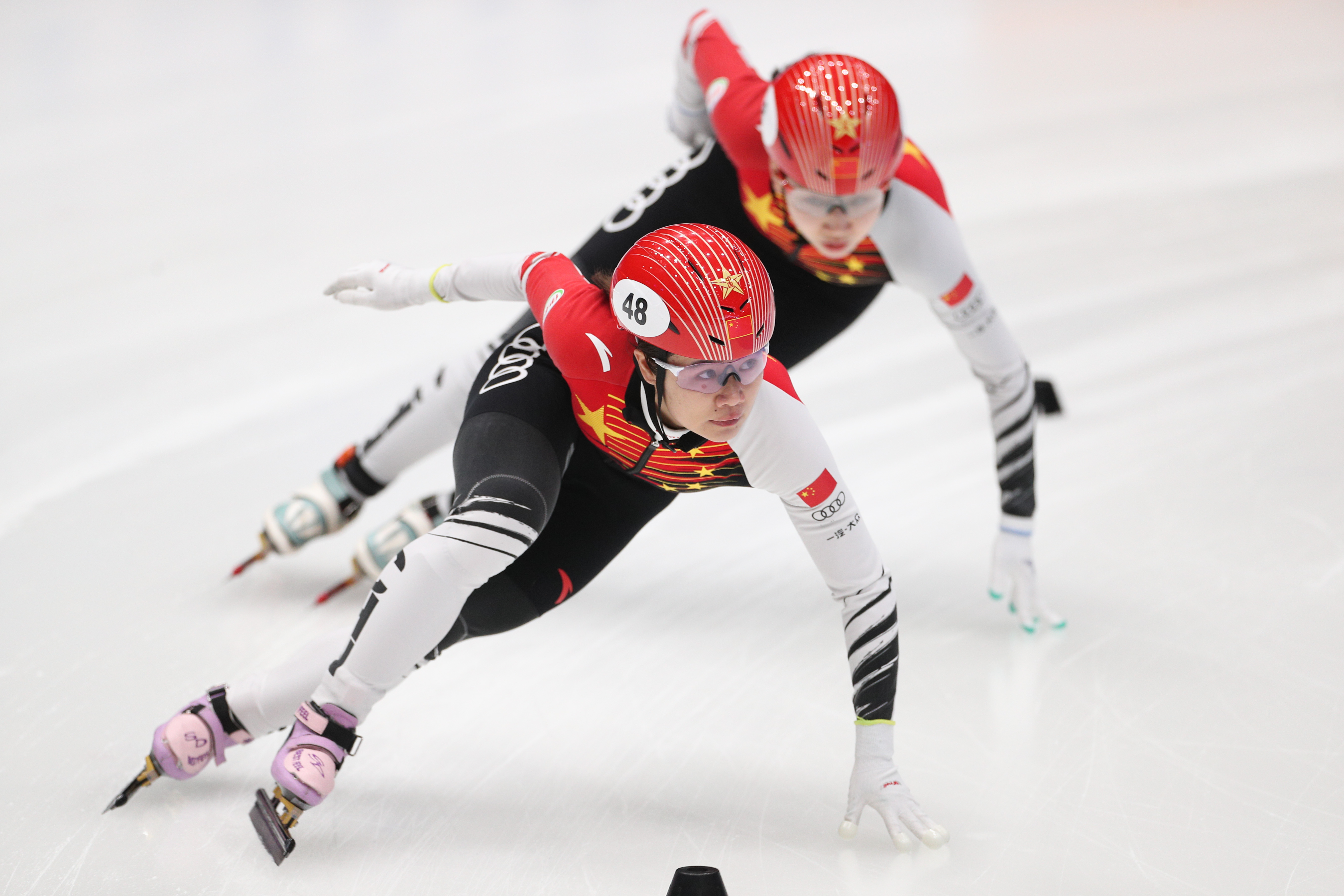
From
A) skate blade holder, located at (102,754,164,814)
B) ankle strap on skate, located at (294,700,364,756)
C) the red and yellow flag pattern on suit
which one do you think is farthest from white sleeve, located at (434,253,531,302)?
skate blade holder, located at (102,754,164,814)

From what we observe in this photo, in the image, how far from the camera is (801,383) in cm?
485

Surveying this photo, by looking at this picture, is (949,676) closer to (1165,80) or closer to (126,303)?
(126,303)

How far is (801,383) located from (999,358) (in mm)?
1701

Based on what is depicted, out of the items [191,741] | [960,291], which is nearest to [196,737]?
[191,741]

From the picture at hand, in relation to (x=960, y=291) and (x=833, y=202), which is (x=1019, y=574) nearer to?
(x=960, y=291)

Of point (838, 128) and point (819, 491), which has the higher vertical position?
point (838, 128)

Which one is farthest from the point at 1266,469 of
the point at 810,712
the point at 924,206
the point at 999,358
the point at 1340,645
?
the point at 810,712

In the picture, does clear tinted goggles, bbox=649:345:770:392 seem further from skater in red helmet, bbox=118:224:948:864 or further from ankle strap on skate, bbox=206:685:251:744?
ankle strap on skate, bbox=206:685:251:744

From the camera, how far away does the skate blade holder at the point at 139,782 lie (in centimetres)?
246

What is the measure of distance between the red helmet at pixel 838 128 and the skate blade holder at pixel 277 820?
1.68m

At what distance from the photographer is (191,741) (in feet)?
8.05

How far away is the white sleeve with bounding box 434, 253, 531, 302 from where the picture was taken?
8.26 feet

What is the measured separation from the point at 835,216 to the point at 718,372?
93 cm

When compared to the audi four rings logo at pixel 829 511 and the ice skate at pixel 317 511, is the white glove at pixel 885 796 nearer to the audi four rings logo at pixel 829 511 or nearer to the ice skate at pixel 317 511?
the audi four rings logo at pixel 829 511
